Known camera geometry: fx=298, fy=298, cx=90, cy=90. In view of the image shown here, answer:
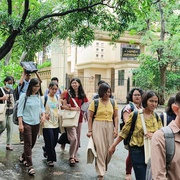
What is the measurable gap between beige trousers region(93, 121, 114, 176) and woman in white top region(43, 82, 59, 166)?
1.08 metres

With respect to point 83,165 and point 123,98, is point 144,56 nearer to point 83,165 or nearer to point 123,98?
point 123,98

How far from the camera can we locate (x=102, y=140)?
498 cm

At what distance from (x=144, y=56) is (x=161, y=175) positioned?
18809 mm

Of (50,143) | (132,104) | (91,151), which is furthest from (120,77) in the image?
(132,104)

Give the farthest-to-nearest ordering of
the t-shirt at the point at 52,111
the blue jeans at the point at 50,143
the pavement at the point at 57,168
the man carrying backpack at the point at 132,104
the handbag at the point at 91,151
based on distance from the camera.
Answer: the t-shirt at the point at 52,111
the blue jeans at the point at 50,143
the pavement at the point at 57,168
the handbag at the point at 91,151
the man carrying backpack at the point at 132,104

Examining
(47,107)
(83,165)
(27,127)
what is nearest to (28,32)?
(47,107)

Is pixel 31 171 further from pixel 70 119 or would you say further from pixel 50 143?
pixel 70 119

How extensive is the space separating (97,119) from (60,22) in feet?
12.0

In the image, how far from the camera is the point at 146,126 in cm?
379

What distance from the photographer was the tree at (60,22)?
6.55 metres

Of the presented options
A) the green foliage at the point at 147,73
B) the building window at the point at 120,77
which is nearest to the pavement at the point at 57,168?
the green foliage at the point at 147,73

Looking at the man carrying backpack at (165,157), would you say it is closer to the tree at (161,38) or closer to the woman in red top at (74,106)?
the woman in red top at (74,106)

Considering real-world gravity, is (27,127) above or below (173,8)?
below

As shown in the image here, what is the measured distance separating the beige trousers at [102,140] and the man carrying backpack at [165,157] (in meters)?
2.86
